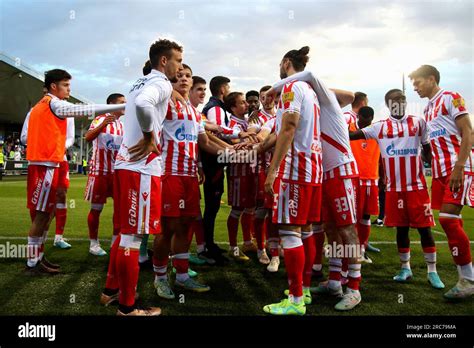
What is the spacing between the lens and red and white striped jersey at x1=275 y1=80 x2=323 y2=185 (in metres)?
3.37

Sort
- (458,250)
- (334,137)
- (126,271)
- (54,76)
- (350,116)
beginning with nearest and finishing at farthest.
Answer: (126,271) < (334,137) < (458,250) < (54,76) < (350,116)

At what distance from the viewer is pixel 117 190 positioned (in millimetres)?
3209

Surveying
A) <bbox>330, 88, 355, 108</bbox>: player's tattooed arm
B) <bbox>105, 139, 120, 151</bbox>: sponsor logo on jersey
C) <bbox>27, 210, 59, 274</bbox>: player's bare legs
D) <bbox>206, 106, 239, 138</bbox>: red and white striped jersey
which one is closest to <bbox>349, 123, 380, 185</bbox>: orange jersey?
<bbox>330, 88, 355, 108</bbox>: player's tattooed arm

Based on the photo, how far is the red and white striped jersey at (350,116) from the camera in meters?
5.61

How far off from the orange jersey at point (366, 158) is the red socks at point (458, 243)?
1513 mm

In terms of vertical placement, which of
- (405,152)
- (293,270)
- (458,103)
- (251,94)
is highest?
(251,94)

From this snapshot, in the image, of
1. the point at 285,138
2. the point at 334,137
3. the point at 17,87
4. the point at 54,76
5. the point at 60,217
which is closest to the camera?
the point at 285,138

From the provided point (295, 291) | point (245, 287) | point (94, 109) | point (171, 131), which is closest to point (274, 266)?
point (245, 287)

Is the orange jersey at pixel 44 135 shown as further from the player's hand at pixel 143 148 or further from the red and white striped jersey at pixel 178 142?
the player's hand at pixel 143 148

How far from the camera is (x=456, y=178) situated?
3.81 m

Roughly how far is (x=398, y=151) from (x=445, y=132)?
54 cm

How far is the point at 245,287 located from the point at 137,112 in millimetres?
2314

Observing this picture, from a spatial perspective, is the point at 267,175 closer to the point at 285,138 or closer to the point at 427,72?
the point at 285,138

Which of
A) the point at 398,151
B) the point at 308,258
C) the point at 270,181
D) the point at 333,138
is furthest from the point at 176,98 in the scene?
the point at 398,151
